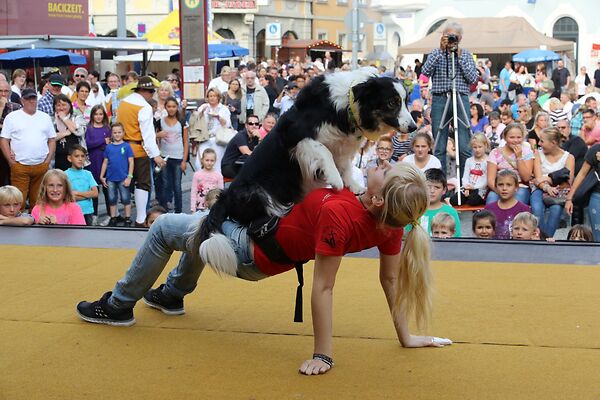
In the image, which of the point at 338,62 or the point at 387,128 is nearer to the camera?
the point at 387,128

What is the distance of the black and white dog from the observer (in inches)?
161

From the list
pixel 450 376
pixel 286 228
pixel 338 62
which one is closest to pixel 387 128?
pixel 286 228

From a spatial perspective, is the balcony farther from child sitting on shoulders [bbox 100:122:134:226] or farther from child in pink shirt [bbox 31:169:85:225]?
child in pink shirt [bbox 31:169:85:225]

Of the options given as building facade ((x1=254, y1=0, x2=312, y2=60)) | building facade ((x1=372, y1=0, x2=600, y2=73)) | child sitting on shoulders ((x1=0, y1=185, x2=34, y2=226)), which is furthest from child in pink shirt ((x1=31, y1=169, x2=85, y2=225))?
building facade ((x1=254, y1=0, x2=312, y2=60))

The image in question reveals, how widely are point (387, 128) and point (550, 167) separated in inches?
190

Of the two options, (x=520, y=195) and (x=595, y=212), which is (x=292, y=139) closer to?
(x=595, y=212)

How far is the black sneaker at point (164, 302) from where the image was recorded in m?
4.57

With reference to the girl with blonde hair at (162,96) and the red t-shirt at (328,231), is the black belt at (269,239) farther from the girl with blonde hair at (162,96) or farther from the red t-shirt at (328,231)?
the girl with blonde hair at (162,96)

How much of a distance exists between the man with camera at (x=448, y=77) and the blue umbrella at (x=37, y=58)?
10.6 metres

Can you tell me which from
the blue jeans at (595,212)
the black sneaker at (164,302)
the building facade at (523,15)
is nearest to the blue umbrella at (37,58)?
the blue jeans at (595,212)

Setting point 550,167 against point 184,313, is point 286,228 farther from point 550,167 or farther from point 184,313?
point 550,167

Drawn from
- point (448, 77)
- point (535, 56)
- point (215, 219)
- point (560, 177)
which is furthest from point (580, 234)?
point (535, 56)

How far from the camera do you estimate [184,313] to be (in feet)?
15.1

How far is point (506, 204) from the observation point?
7641 millimetres
